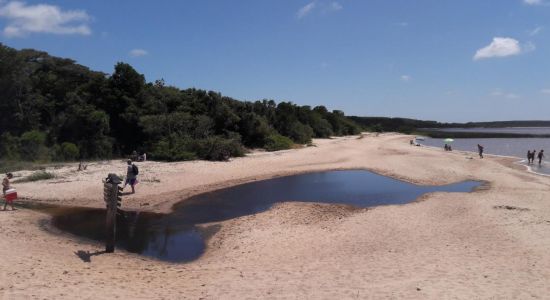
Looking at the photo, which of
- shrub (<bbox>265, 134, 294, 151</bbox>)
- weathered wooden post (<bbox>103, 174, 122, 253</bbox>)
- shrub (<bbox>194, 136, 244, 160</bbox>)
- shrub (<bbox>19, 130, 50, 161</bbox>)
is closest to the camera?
weathered wooden post (<bbox>103, 174, 122, 253</bbox>)

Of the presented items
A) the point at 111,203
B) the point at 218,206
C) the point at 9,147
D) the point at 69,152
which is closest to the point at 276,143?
the point at 69,152

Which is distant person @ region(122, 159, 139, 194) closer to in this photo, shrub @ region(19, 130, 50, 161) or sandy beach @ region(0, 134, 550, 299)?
sandy beach @ region(0, 134, 550, 299)

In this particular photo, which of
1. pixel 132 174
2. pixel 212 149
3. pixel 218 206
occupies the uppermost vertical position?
pixel 212 149

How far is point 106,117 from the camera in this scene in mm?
38000

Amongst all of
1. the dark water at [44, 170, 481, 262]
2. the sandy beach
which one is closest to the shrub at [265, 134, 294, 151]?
the dark water at [44, 170, 481, 262]

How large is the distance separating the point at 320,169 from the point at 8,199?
24977mm

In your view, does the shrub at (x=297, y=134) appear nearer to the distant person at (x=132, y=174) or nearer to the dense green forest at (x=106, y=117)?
the dense green forest at (x=106, y=117)

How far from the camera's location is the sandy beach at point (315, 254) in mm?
9250

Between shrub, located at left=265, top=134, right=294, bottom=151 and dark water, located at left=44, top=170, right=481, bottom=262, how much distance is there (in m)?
17.8

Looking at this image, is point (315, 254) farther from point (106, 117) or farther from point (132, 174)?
point (106, 117)

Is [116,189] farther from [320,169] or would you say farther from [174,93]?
[174,93]

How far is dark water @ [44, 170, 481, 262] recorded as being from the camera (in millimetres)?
14727

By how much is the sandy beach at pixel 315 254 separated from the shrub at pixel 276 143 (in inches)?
1129

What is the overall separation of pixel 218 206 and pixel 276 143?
32.6 meters
